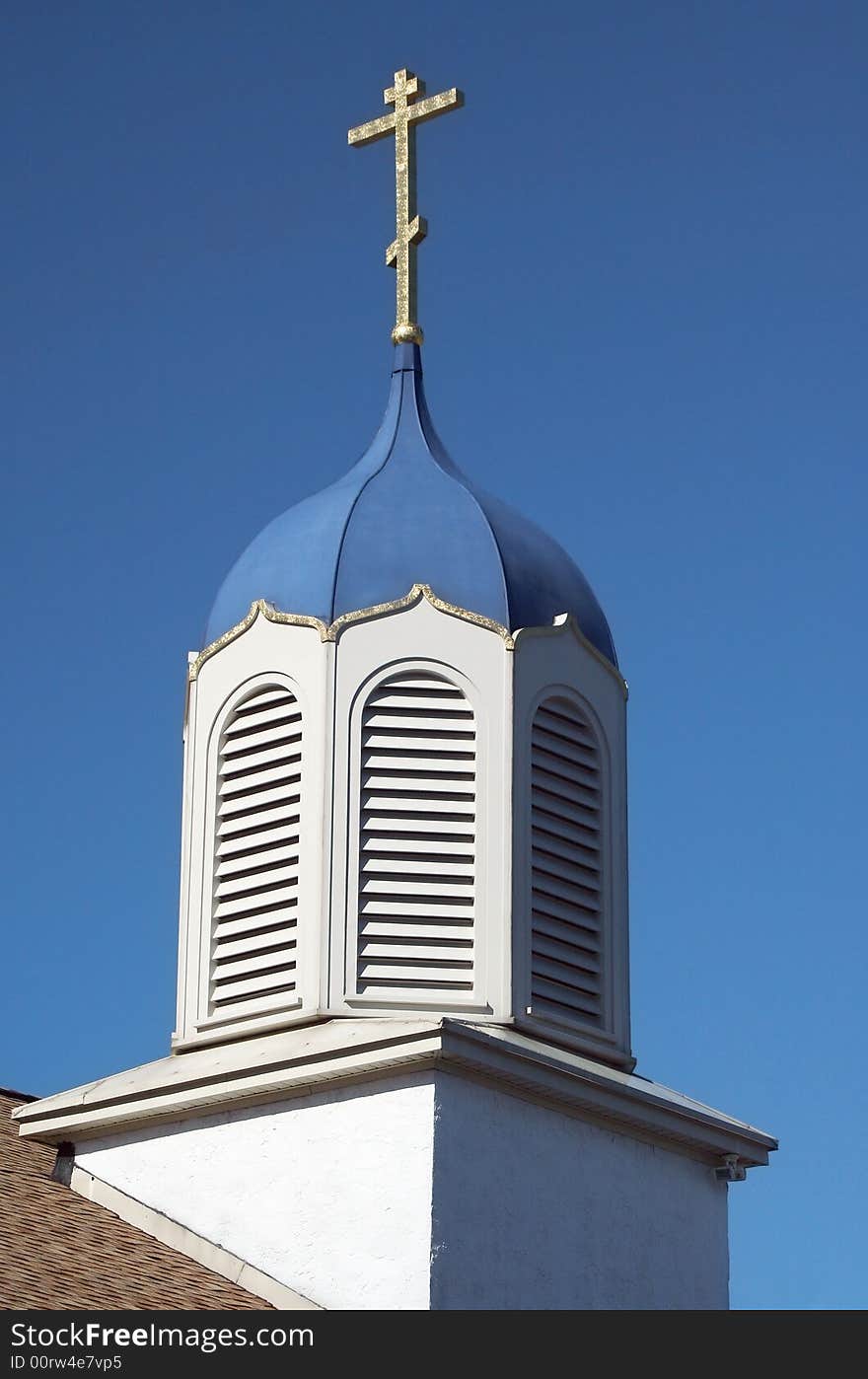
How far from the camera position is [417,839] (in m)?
19.7

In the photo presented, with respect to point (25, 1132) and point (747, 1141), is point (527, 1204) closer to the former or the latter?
point (747, 1141)

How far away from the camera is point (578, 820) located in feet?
67.5

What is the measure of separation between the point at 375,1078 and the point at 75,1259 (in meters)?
2.34

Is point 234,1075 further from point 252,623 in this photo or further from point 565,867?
point 252,623

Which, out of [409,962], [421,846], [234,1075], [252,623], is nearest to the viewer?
[234,1075]

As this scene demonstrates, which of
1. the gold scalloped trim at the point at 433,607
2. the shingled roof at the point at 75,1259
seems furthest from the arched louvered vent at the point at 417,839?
the shingled roof at the point at 75,1259

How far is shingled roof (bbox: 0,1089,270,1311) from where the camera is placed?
17078mm

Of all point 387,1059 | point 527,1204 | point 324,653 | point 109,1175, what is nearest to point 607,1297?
point 527,1204

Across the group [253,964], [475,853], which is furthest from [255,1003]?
[475,853]

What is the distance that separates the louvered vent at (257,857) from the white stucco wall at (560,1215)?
1.83 metres

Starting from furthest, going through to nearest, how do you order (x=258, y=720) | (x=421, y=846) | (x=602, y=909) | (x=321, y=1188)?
1. (x=258, y=720)
2. (x=602, y=909)
3. (x=421, y=846)
4. (x=321, y=1188)

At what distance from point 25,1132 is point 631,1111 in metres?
4.60

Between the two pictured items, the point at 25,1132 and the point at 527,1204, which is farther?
the point at 25,1132
